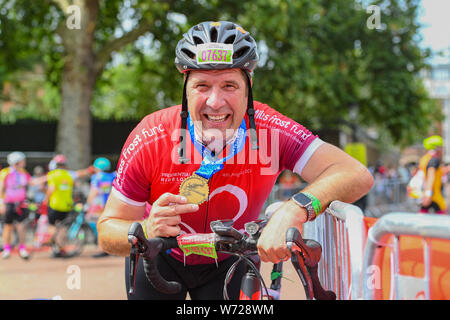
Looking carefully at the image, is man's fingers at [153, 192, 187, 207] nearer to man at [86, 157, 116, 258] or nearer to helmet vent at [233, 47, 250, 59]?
helmet vent at [233, 47, 250, 59]

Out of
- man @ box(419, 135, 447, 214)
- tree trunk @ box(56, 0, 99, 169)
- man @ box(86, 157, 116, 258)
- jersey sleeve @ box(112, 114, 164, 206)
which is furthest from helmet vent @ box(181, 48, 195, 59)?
tree trunk @ box(56, 0, 99, 169)

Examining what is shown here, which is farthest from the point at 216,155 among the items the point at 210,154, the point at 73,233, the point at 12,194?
the point at 12,194

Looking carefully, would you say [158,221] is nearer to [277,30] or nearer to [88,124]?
[277,30]

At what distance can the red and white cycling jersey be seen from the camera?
2248 mm

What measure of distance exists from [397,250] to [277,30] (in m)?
12.1

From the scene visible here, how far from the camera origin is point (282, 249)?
170 cm

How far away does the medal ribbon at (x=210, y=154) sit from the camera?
2170mm

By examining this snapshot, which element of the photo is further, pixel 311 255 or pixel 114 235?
pixel 114 235

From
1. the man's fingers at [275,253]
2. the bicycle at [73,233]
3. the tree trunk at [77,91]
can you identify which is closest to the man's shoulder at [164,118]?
the man's fingers at [275,253]

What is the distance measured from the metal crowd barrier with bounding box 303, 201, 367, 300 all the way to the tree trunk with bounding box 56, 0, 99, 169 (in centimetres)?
1354

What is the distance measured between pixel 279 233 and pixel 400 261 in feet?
1.27

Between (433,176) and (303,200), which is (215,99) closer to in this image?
(303,200)

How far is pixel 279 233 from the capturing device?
175 cm

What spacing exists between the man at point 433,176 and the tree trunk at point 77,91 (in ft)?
33.4
